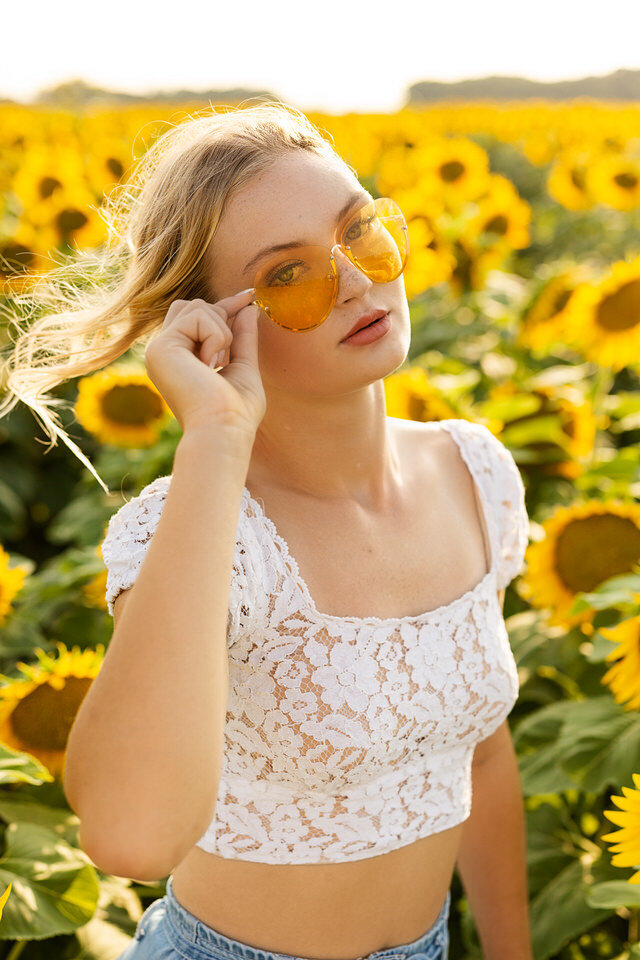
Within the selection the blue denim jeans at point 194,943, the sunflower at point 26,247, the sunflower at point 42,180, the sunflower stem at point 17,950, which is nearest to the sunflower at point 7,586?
the sunflower stem at point 17,950

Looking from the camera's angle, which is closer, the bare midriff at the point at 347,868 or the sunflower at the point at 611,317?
A: the bare midriff at the point at 347,868

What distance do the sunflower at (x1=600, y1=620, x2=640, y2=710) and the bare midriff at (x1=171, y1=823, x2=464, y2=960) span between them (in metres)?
0.43

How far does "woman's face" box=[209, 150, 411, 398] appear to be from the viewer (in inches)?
53.9

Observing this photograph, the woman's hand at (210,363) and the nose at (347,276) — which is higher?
the nose at (347,276)

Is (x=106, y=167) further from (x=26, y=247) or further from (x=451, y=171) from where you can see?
(x=451, y=171)

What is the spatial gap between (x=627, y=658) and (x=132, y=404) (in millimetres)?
2056

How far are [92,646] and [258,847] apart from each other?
4.15ft

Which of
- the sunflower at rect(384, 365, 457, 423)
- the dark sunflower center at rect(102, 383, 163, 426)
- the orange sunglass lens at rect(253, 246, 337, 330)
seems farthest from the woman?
the dark sunflower center at rect(102, 383, 163, 426)

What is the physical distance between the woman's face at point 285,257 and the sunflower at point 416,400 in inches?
50.6

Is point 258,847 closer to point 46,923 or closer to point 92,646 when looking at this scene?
point 46,923

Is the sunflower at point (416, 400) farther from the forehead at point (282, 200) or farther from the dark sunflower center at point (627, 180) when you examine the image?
the dark sunflower center at point (627, 180)

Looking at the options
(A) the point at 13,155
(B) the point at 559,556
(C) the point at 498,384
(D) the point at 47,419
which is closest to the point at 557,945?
(B) the point at 559,556

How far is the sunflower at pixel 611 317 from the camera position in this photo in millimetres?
2967

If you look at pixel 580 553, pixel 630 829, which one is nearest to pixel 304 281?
pixel 630 829
